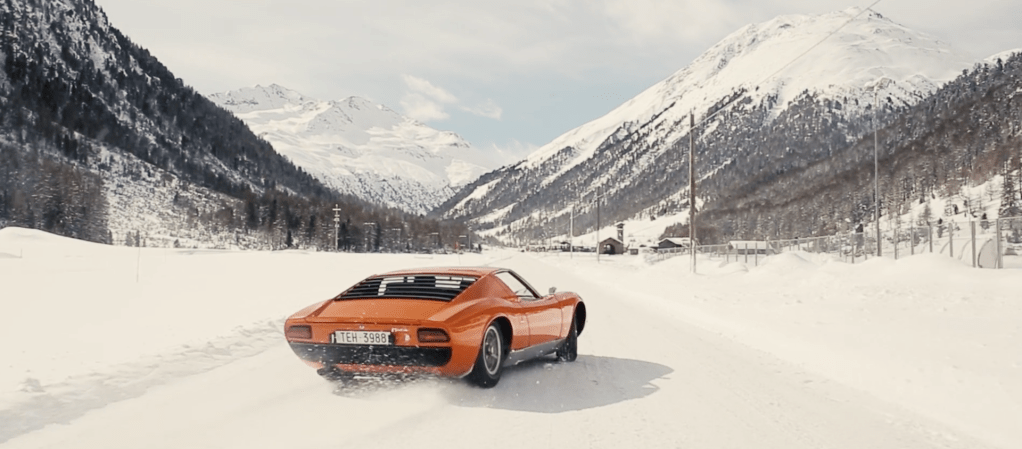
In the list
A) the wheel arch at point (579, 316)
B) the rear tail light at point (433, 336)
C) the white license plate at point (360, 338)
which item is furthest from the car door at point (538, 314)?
the white license plate at point (360, 338)

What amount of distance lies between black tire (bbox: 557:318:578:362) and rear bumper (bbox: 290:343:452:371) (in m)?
2.93

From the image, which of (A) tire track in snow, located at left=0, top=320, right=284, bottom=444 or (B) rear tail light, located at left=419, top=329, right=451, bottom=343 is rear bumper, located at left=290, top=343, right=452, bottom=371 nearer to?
(B) rear tail light, located at left=419, top=329, right=451, bottom=343

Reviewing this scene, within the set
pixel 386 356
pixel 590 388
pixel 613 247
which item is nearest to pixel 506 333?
pixel 590 388

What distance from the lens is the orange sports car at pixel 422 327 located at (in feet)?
21.8

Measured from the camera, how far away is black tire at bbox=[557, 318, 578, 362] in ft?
30.7

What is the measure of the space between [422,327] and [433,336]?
0.12 metres

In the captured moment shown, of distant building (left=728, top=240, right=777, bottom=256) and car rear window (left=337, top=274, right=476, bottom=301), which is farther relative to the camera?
distant building (left=728, top=240, right=777, bottom=256)

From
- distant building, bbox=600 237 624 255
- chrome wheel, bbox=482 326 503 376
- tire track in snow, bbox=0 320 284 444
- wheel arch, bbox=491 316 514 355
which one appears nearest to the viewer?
tire track in snow, bbox=0 320 284 444

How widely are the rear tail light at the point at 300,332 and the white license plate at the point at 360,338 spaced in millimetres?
299

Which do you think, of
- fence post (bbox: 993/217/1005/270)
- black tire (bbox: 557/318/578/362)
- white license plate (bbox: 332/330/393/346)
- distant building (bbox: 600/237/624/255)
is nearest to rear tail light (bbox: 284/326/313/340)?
white license plate (bbox: 332/330/393/346)

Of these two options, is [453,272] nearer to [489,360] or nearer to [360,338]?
[489,360]

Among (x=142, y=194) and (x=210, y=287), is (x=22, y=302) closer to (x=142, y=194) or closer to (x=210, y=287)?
(x=210, y=287)

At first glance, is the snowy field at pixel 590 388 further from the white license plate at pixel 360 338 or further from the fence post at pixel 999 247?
the fence post at pixel 999 247

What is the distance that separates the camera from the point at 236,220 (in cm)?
15538
